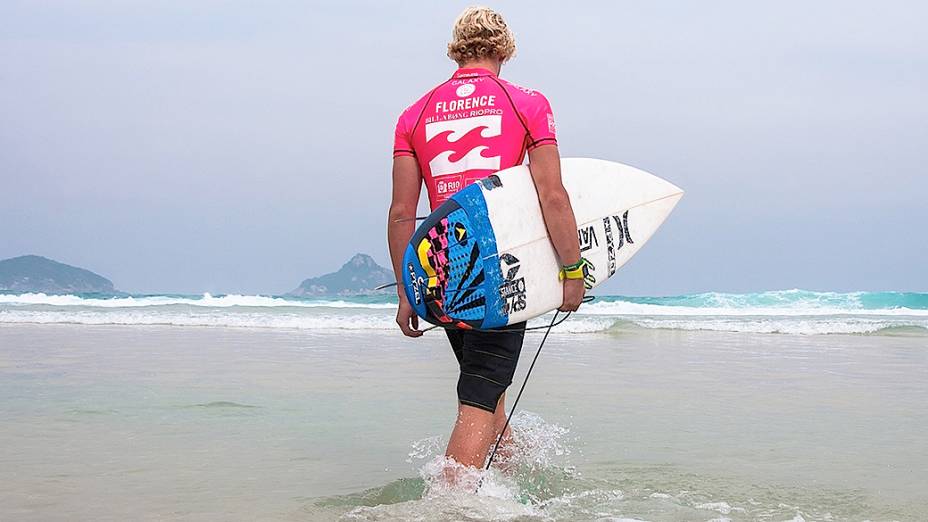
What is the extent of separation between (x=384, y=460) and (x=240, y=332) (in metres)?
9.38

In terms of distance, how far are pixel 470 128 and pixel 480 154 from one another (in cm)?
11

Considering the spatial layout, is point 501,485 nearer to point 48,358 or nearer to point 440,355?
point 440,355

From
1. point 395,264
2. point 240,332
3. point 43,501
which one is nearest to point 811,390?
point 395,264

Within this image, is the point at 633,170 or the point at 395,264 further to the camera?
the point at 633,170

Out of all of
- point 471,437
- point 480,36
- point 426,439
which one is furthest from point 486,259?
point 426,439

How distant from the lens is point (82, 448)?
4.33 meters

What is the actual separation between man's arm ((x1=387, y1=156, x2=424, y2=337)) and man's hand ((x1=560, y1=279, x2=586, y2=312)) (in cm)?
62

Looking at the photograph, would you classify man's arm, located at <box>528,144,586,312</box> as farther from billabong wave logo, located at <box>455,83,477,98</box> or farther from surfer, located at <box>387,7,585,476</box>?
billabong wave logo, located at <box>455,83,477,98</box>

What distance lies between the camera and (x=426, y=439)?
4719 mm

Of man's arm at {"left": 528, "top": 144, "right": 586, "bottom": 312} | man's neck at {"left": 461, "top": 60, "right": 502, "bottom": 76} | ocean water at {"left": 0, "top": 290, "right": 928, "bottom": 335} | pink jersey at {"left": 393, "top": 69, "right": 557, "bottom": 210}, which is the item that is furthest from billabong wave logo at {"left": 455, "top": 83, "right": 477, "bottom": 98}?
ocean water at {"left": 0, "top": 290, "right": 928, "bottom": 335}

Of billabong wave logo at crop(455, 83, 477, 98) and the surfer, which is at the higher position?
billabong wave logo at crop(455, 83, 477, 98)

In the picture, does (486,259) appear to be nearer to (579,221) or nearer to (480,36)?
(579,221)

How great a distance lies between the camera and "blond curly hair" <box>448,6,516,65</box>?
3.25m

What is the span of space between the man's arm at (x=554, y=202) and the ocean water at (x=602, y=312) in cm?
1136
